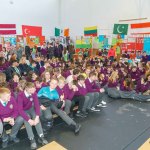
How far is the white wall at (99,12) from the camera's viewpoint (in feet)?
30.0

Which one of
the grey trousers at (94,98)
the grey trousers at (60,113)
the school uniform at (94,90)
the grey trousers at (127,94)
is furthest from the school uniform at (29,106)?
the grey trousers at (127,94)

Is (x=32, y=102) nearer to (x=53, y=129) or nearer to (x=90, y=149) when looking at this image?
(x=53, y=129)

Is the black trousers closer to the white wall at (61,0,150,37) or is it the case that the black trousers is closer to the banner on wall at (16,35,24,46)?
the white wall at (61,0,150,37)

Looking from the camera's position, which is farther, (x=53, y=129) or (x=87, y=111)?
(x=87, y=111)

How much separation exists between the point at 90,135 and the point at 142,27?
740cm

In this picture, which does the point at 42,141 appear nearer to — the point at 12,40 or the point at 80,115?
the point at 80,115

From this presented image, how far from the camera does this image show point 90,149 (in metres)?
2.46

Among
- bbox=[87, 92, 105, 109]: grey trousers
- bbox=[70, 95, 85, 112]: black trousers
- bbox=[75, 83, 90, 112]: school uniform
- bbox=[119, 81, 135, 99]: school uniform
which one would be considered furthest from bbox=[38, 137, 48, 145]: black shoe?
bbox=[119, 81, 135, 99]: school uniform

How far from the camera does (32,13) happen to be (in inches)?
436

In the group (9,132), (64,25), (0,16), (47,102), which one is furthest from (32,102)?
(64,25)

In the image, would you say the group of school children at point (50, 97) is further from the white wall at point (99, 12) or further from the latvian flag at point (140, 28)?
the white wall at point (99, 12)

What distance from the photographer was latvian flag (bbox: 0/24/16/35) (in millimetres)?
9711

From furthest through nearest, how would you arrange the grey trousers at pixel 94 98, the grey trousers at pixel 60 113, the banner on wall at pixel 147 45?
the banner on wall at pixel 147 45, the grey trousers at pixel 94 98, the grey trousers at pixel 60 113

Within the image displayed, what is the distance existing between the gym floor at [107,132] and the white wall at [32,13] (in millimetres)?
8461
